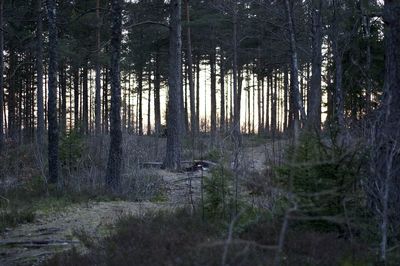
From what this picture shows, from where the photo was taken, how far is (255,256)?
5.23 m

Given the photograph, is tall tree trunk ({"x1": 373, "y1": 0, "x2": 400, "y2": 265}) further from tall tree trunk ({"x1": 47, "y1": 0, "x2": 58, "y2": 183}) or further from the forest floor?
tall tree trunk ({"x1": 47, "y1": 0, "x2": 58, "y2": 183})

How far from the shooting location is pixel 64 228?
8.98 m

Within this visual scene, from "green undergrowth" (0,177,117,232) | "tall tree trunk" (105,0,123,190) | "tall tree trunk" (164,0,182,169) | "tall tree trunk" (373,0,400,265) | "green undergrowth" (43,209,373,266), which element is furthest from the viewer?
"tall tree trunk" (164,0,182,169)

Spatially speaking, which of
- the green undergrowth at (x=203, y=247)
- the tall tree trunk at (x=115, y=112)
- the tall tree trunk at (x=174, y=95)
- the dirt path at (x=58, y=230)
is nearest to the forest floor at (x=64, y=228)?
the dirt path at (x=58, y=230)

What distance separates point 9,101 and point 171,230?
34127mm

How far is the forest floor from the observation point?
23.7ft

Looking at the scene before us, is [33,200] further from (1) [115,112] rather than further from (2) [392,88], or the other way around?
(2) [392,88]

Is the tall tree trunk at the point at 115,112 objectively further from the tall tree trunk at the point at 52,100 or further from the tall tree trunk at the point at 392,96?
the tall tree trunk at the point at 392,96

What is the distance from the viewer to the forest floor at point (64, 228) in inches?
284

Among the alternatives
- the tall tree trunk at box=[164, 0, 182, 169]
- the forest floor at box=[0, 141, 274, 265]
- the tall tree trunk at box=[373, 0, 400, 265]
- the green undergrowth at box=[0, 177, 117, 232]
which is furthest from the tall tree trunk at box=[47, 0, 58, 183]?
the tall tree trunk at box=[373, 0, 400, 265]

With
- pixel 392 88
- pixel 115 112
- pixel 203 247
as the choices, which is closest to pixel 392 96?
pixel 392 88

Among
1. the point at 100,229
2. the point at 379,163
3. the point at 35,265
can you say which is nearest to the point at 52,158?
the point at 100,229

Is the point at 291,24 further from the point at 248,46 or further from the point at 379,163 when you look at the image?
the point at 248,46

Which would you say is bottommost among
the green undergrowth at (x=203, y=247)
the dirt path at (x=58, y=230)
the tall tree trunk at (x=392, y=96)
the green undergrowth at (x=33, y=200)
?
the dirt path at (x=58, y=230)
